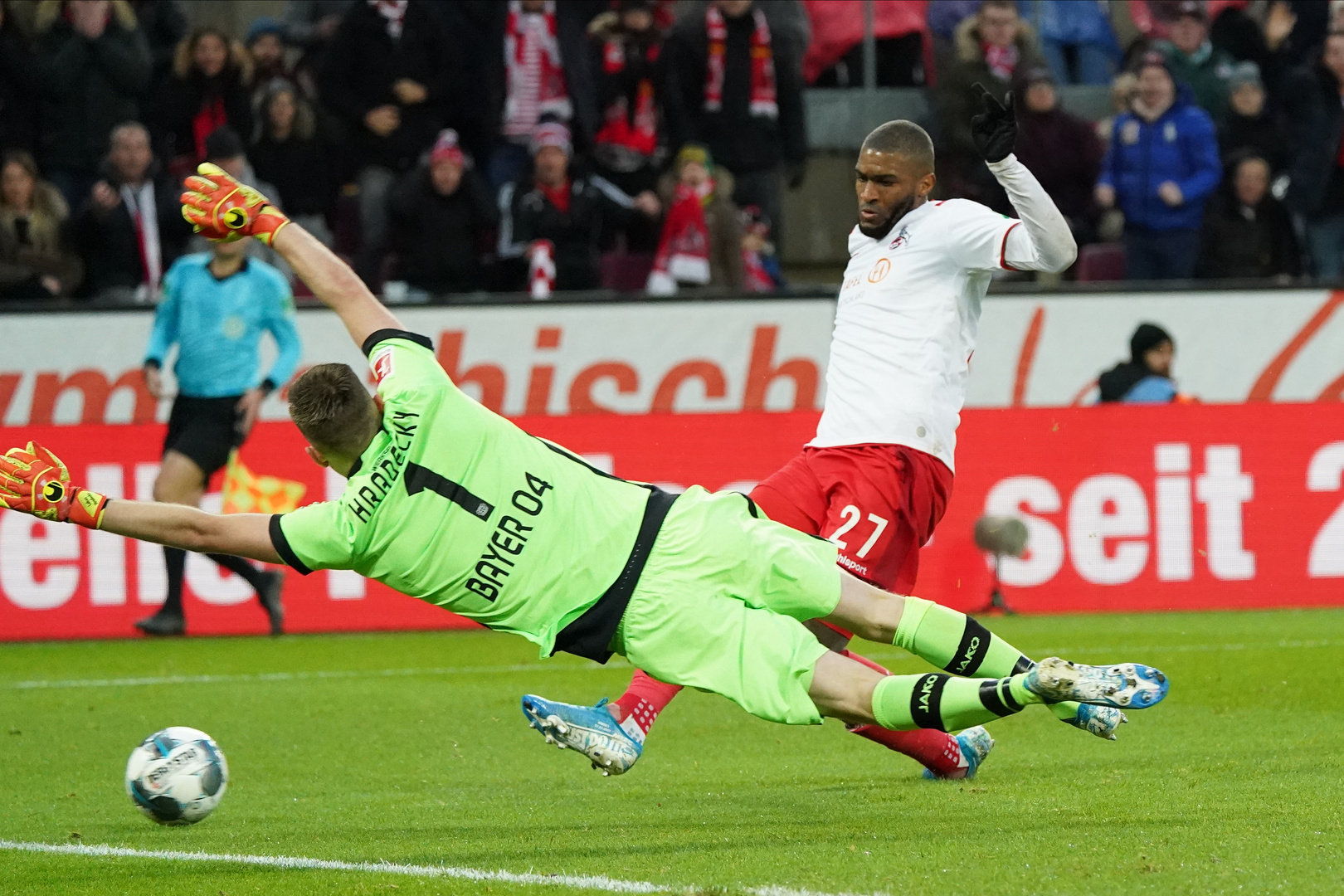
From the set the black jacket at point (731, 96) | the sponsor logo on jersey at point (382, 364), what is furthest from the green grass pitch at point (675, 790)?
the black jacket at point (731, 96)

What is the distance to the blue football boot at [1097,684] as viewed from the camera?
4867 mm

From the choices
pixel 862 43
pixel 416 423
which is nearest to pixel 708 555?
pixel 416 423

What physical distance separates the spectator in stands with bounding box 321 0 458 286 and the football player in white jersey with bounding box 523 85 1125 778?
29.2ft

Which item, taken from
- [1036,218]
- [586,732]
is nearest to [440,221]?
[1036,218]

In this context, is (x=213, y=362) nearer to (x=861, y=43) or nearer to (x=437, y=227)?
(x=437, y=227)

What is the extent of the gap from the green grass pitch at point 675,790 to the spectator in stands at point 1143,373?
2986 millimetres

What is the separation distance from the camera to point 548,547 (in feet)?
17.6

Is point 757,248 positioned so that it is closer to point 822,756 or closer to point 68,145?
point 68,145

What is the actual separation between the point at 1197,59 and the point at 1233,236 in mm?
1641

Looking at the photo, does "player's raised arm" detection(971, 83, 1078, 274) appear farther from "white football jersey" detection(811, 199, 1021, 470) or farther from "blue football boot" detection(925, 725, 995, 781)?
"blue football boot" detection(925, 725, 995, 781)

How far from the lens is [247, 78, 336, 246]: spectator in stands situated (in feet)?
48.9

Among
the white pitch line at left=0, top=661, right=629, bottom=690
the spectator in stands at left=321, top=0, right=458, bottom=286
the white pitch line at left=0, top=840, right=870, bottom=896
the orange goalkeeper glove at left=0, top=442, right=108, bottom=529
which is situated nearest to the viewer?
the white pitch line at left=0, top=840, right=870, bottom=896

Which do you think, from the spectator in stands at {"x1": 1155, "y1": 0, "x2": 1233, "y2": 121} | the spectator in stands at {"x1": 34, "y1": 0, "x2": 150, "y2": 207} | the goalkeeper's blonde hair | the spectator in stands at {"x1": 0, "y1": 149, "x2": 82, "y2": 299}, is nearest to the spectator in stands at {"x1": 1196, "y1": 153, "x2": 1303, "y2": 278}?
the spectator in stands at {"x1": 1155, "y1": 0, "x2": 1233, "y2": 121}

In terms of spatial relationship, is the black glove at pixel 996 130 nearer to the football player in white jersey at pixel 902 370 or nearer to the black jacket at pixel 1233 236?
the football player in white jersey at pixel 902 370
